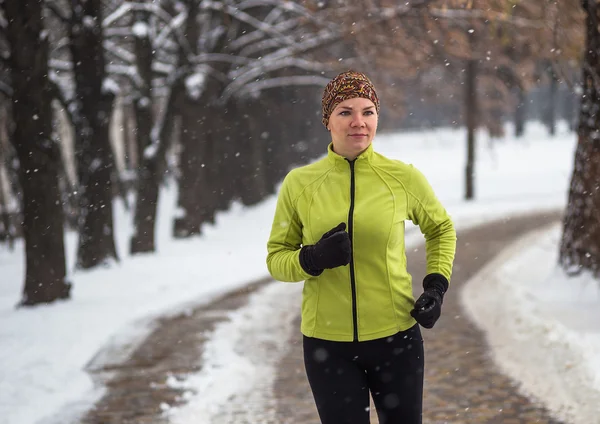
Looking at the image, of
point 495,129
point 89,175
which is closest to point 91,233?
point 89,175

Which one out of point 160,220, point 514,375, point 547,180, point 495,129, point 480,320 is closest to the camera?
point 514,375

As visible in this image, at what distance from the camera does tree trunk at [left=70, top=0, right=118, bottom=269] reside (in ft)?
46.0

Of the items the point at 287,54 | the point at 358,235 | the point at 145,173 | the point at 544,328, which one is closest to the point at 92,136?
the point at 145,173

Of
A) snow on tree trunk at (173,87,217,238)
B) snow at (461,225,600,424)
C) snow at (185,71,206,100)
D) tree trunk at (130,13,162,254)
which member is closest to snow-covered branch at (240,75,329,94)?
snow on tree trunk at (173,87,217,238)

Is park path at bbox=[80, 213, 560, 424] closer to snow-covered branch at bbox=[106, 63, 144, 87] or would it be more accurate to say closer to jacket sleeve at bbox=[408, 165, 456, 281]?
jacket sleeve at bbox=[408, 165, 456, 281]

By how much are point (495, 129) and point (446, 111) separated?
2926cm

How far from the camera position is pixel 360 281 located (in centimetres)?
337

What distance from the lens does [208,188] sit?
2294cm

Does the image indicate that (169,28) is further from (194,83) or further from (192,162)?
(192,162)

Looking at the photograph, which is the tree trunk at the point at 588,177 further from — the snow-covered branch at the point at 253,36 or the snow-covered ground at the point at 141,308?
the snow-covered branch at the point at 253,36

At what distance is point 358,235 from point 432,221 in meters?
0.34

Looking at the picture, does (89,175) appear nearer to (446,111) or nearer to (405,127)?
(446,111)

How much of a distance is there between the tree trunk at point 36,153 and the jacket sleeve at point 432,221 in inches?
345

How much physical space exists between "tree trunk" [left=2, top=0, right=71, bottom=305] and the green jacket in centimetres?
858
